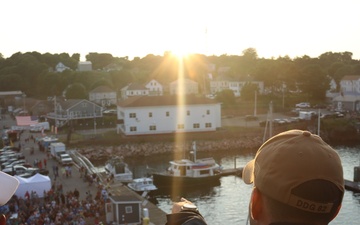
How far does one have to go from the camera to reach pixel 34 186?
1719 cm

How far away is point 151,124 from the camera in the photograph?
35.9 metres

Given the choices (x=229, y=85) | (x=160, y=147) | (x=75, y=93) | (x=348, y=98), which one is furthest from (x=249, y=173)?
(x=229, y=85)

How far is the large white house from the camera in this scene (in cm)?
3550

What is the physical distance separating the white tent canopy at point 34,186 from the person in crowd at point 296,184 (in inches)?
659

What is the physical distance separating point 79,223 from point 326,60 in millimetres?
71126

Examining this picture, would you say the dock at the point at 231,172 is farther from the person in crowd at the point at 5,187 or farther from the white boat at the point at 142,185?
the person in crowd at the point at 5,187

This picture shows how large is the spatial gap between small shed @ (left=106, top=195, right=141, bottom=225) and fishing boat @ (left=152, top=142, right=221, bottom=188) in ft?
26.2

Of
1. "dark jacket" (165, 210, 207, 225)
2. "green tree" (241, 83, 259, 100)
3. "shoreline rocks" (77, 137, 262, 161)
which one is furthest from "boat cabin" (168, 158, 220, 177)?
"green tree" (241, 83, 259, 100)

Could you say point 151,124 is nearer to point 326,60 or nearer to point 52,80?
point 52,80

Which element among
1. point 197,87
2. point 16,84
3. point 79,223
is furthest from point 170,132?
point 16,84

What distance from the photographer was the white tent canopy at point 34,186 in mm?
16938

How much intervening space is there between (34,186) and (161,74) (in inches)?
2304

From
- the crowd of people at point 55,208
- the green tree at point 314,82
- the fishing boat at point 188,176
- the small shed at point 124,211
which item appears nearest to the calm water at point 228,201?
the fishing boat at point 188,176

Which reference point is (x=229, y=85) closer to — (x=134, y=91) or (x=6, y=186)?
(x=134, y=91)
